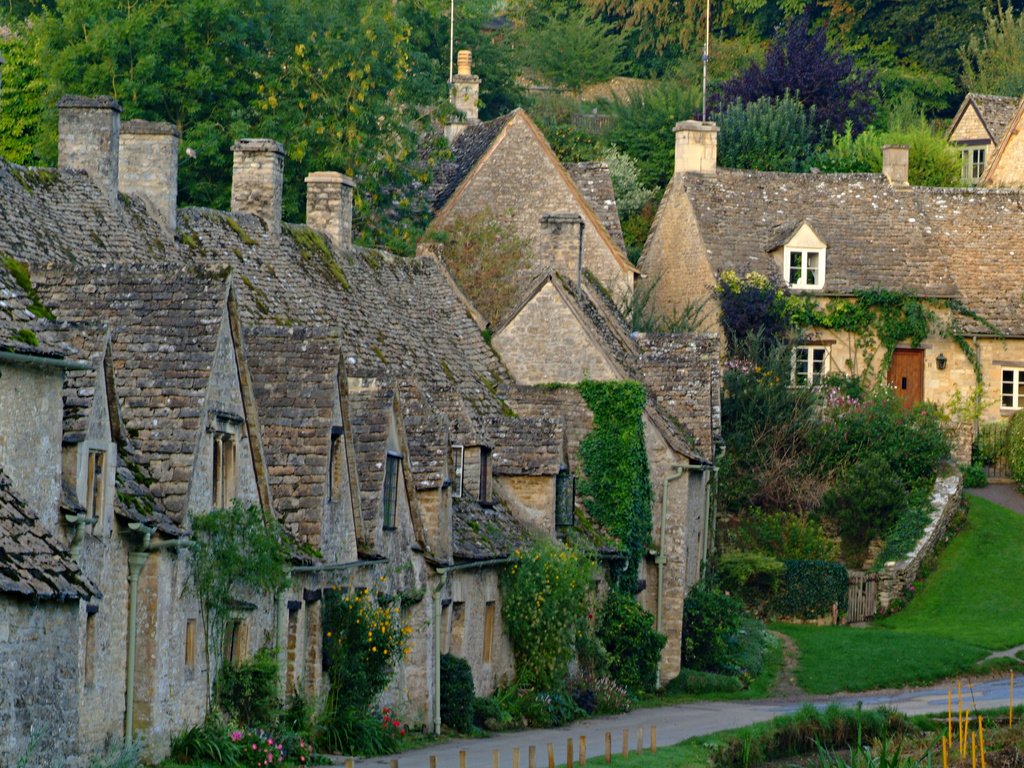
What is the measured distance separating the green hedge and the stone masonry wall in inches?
487

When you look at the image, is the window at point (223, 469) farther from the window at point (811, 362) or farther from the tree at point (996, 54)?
the tree at point (996, 54)

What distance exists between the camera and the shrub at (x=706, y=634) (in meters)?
46.2

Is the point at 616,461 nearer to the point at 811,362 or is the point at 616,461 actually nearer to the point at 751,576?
the point at 751,576

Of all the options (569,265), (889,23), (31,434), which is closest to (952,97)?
(889,23)

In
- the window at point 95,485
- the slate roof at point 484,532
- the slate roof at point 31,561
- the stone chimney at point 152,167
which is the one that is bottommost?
the slate roof at point 484,532

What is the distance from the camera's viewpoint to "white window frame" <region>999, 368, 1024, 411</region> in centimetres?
6831

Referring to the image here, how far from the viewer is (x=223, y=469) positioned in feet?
89.5

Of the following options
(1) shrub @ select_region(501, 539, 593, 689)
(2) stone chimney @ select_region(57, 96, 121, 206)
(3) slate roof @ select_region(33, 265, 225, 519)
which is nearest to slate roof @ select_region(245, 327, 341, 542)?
(3) slate roof @ select_region(33, 265, 225, 519)

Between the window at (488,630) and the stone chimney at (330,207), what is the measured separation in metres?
9.49

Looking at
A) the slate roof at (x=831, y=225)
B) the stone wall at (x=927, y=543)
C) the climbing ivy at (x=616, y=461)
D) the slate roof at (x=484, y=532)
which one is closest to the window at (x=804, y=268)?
the slate roof at (x=831, y=225)

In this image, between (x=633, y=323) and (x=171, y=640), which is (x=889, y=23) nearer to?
(x=633, y=323)

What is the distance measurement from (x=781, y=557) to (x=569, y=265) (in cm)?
1158

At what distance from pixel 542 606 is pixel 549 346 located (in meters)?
8.21

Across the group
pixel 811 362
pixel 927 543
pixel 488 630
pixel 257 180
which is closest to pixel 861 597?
pixel 927 543
